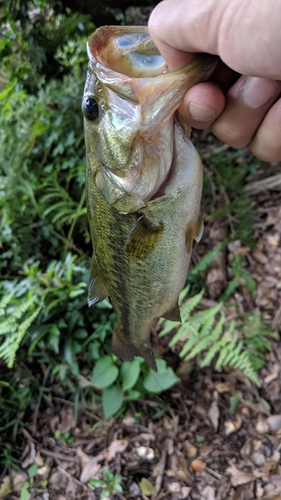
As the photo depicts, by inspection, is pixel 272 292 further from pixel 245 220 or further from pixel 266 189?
pixel 266 189

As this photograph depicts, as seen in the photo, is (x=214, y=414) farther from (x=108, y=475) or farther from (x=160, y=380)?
(x=108, y=475)

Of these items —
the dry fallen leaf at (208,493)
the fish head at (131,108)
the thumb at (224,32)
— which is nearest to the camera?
the thumb at (224,32)

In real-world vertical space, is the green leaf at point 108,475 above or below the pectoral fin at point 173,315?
below

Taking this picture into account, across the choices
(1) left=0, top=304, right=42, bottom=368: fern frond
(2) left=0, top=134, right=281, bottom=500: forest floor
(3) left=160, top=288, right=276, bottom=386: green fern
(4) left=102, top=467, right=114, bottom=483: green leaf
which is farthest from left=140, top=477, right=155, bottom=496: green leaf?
(1) left=0, top=304, right=42, bottom=368: fern frond

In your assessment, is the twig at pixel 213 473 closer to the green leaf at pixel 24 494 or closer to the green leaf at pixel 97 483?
the green leaf at pixel 97 483

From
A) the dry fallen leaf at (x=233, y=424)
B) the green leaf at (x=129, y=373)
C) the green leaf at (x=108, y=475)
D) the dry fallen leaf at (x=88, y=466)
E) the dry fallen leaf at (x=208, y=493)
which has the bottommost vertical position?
the dry fallen leaf at (x=233, y=424)

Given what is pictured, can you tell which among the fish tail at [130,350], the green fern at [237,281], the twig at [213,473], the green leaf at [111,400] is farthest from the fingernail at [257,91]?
the twig at [213,473]
